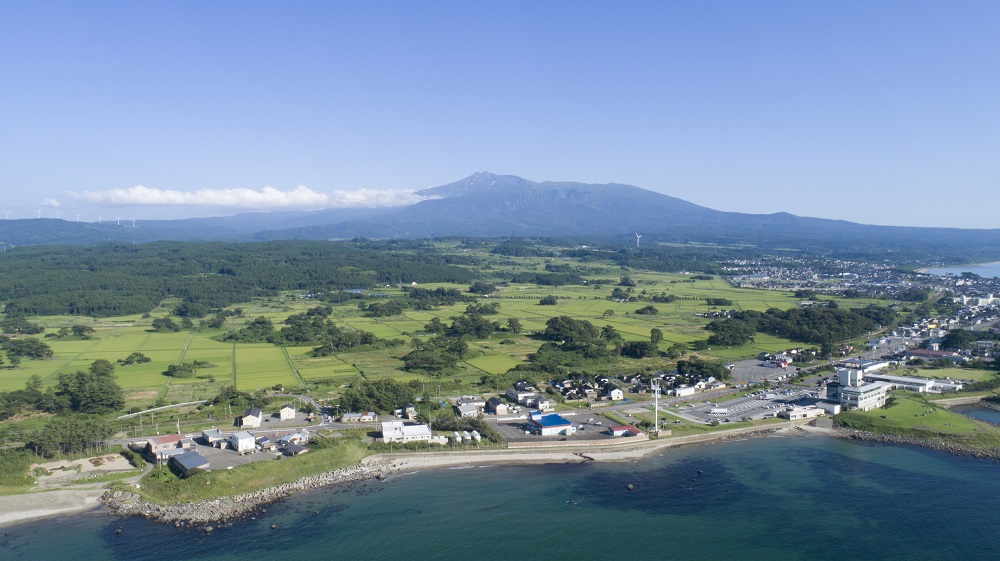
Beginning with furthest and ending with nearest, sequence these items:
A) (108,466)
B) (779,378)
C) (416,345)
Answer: (416,345) → (779,378) → (108,466)

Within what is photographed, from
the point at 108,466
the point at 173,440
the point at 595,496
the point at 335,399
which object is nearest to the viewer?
the point at 595,496

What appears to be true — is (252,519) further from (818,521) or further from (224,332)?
(224,332)

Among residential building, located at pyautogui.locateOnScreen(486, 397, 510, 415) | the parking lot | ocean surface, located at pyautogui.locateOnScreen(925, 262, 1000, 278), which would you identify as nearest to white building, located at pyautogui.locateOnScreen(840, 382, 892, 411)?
the parking lot

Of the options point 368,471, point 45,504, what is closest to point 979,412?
point 368,471

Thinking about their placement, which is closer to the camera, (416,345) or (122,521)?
(122,521)

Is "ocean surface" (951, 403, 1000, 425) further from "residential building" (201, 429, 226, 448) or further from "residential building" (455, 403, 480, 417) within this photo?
"residential building" (201, 429, 226, 448)

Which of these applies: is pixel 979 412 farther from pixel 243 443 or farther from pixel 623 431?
pixel 243 443

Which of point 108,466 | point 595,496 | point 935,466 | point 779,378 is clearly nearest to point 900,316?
point 779,378

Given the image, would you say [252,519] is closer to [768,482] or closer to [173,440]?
[173,440]
